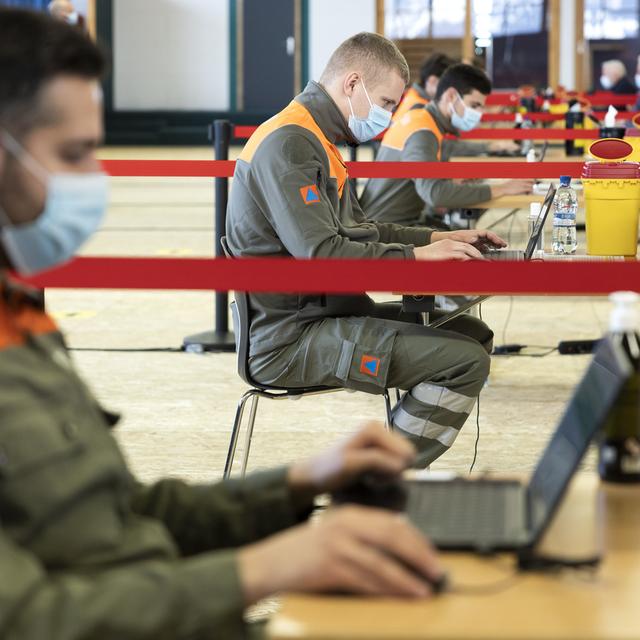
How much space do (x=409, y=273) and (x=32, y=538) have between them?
0.95m

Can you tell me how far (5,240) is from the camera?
1.30 m

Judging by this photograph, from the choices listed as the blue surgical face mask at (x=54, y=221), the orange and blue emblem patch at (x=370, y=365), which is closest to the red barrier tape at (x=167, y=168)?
the orange and blue emblem patch at (x=370, y=365)

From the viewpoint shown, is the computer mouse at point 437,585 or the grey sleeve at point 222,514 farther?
the grey sleeve at point 222,514

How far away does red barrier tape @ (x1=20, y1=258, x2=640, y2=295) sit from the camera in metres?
1.94

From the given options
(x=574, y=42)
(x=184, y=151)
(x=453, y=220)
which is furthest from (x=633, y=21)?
(x=453, y=220)

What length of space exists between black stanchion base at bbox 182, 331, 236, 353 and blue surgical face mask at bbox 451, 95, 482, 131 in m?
1.66

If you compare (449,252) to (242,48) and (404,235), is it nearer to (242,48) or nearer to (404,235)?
(404,235)

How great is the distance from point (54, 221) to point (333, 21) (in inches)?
713

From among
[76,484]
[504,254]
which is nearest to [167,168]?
[504,254]

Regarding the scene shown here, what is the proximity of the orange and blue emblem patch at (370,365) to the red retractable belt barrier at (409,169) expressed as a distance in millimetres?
1439

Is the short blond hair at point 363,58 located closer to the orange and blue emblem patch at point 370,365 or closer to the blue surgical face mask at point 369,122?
the blue surgical face mask at point 369,122

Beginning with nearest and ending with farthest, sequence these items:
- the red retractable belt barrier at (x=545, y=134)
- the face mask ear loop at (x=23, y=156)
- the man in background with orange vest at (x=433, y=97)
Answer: the face mask ear loop at (x=23, y=156) < the red retractable belt barrier at (x=545, y=134) < the man in background with orange vest at (x=433, y=97)

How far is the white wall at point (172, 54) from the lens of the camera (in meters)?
19.0

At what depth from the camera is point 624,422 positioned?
59.6 inches
